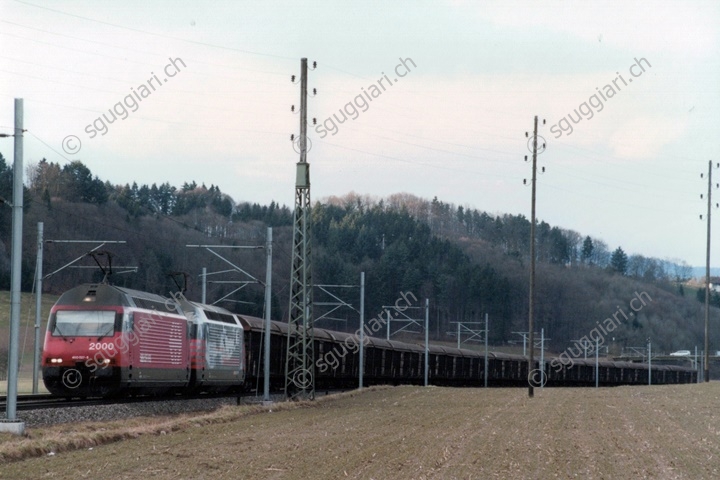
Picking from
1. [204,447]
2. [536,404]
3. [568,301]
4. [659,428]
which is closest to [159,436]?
[204,447]

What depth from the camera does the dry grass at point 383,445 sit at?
17.5 meters

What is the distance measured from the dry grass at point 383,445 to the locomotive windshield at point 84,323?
13.5 feet

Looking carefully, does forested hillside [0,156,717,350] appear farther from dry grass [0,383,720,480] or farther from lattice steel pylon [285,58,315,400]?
dry grass [0,383,720,480]

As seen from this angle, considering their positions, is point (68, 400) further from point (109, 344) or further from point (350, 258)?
point (350, 258)

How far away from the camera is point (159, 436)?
925 inches

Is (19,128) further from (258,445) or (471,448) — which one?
(471,448)

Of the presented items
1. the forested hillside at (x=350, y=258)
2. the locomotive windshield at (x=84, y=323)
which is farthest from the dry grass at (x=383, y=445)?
the forested hillside at (x=350, y=258)

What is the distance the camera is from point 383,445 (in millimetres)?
21734

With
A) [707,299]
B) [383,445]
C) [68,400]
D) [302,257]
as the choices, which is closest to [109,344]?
[68,400]

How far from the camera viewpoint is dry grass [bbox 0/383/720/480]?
17531mm

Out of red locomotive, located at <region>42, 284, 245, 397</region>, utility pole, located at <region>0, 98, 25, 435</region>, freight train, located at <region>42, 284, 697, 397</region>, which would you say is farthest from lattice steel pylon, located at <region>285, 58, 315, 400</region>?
utility pole, located at <region>0, 98, 25, 435</region>

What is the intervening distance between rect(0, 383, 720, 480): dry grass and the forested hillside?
5171cm

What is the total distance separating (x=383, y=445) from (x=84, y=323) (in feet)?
41.5

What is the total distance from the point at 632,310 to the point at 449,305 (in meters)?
36.5
